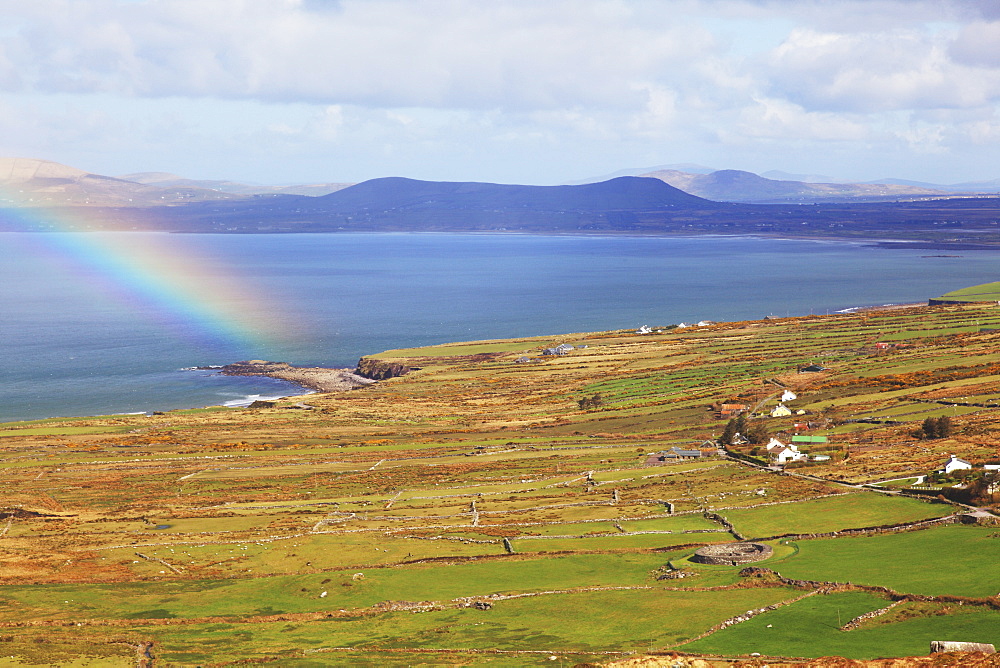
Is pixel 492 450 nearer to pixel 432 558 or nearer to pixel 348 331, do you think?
pixel 432 558

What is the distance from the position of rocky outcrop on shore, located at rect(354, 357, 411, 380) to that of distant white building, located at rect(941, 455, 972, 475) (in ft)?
259

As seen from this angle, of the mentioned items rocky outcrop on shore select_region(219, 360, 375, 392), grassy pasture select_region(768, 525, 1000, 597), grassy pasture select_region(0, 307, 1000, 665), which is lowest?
rocky outcrop on shore select_region(219, 360, 375, 392)

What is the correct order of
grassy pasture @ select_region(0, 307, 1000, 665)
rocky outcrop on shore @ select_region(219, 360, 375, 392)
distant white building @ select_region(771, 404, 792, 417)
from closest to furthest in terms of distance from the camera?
grassy pasture @ select_region(0, 307, 1000, 665), distant white building @ select_region(771, 404, 792, 417), rocky outcrop on shore @ select_region(219, 360, 375, 392)

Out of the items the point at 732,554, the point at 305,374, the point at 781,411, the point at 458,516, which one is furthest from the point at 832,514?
the point at 305,374

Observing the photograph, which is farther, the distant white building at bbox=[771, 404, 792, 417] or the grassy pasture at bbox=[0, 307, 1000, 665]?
the distant white building at bbox=[771, 404, 792, 417]

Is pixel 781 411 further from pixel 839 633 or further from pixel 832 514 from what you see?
pixel 839 633

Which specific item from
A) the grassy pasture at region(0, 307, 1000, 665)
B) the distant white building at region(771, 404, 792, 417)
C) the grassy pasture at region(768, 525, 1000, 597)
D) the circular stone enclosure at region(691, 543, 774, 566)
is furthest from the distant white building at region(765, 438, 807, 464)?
the circular stone enclosure at region(691, 543, 774, 566)

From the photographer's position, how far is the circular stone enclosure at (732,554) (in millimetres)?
42450

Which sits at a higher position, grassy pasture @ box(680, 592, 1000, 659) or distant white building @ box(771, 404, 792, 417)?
grassy pasture @ box(680, 592, 1000, 659)

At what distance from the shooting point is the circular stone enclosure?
139 feet

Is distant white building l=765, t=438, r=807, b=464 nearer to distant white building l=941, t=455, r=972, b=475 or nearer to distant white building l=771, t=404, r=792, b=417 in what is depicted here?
distant white building l=941, t=455, r=972, b=475

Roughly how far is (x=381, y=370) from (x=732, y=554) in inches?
3457

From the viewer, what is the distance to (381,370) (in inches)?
5012

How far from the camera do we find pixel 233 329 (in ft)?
568
